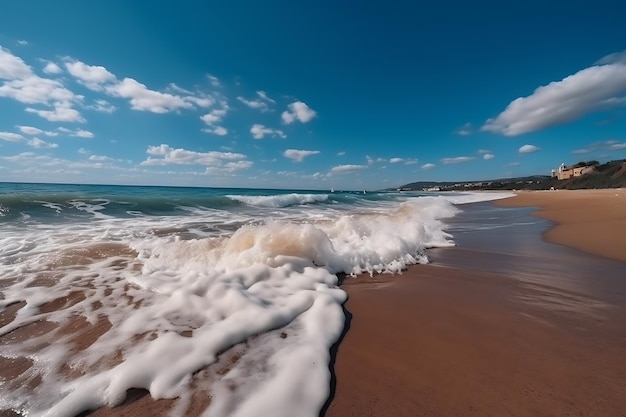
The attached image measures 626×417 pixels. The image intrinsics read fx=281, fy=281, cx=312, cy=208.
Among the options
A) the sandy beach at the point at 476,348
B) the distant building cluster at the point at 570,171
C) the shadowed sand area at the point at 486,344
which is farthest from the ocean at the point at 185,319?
the distant building cluster at the point at 570,171

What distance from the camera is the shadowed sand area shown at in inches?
62.0

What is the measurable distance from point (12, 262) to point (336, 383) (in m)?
5.54

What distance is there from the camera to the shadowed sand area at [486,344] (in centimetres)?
157

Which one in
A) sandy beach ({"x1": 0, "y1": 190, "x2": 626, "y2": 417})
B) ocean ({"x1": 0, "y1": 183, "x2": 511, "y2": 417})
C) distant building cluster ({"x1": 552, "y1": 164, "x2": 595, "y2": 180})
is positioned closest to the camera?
sandy beach ({"x1": 0, "y1": 190, "x2": 626, "y2": 417})

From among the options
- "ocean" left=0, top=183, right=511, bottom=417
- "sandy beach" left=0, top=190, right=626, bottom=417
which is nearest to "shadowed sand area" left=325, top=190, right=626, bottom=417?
"sandy beach" left=0, top=190, right=626, bottom=417

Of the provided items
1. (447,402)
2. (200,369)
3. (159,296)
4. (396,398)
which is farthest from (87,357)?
(447,402)

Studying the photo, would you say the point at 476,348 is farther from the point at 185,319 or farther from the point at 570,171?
the point at 570,171

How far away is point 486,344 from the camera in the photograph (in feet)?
6.97

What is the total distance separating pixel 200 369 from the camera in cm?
186

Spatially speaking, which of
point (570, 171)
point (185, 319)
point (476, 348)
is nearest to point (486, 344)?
point (476, 348)

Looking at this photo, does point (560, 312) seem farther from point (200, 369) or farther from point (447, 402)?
point (200, 369)

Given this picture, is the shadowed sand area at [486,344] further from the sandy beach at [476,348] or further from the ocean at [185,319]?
the ocean at [185,319]

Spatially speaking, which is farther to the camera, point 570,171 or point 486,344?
point 570,171

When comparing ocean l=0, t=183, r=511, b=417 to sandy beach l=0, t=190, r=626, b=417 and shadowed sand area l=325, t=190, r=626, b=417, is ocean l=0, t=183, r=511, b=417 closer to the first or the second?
sandy beach l=0, t=190, r=626, b=417
